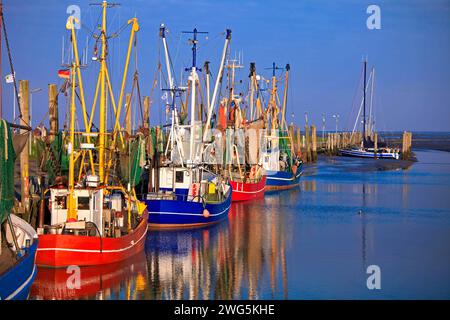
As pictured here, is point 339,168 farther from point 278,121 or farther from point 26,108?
point 26,108

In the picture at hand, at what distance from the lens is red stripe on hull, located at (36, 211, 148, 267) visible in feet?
80.4

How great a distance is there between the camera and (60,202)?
1016 inches

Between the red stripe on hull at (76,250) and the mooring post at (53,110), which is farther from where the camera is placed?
the mooring post at (53,110)

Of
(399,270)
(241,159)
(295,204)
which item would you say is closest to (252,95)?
(241,159)

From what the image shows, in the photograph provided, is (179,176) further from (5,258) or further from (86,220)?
(5,258)

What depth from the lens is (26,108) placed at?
3116 centimetres

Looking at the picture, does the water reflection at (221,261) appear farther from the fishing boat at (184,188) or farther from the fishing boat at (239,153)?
the fishing boat at (239,153)

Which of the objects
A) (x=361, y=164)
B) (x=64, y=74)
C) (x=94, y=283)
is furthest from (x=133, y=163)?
(x=361, y=164)

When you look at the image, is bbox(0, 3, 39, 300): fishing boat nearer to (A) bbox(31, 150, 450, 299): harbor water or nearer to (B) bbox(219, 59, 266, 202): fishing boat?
(A) bbox(31, 150, 450, 299): harbor water

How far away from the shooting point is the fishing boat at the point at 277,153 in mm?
57406

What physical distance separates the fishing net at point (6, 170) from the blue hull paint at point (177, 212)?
12.6 meters

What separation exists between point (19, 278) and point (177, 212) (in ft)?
48.3

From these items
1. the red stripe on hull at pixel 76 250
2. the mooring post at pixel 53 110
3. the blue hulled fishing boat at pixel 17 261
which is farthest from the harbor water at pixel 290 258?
the mooring post at pixel 53 110

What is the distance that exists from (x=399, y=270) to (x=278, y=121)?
3988 centimetres
